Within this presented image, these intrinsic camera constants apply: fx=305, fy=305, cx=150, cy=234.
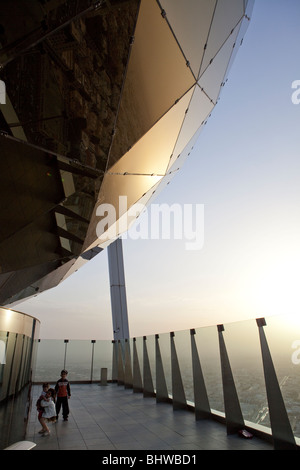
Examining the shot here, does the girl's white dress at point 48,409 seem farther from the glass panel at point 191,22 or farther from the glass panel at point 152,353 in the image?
the glass panel at point 191,22

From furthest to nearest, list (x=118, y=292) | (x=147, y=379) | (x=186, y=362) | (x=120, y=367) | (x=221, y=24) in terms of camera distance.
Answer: (x=118, y=292), (x=120, y=367), (x=147, y=379), (x=186, y=362), (x=221, y=24)

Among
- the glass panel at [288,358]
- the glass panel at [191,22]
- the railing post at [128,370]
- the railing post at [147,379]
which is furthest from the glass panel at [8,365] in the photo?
the railing post at [128,370]

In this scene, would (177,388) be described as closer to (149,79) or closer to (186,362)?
(186,362)

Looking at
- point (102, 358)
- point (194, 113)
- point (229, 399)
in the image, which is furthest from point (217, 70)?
point (102, 358)

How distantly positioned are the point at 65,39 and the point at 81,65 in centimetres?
45

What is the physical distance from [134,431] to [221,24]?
31.2 ft

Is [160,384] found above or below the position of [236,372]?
below

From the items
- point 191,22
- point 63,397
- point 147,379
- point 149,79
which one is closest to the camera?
point 191,22

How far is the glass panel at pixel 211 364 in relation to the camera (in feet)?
26.5

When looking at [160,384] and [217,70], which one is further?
[160,384]

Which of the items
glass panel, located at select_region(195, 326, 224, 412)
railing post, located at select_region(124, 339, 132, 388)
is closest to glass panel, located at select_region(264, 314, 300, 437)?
glass panel, located at select_region(195, 326, 224, 412)

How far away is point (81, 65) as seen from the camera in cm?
448

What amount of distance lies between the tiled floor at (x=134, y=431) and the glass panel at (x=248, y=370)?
21.5 inches

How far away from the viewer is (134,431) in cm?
764
